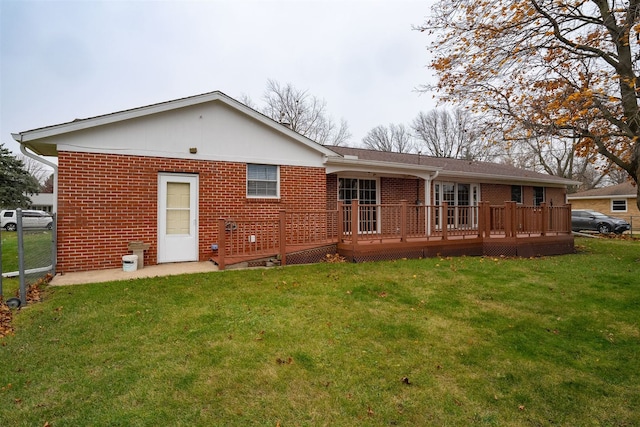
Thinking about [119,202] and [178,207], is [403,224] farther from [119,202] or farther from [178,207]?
[119,202]

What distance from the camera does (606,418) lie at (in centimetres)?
253

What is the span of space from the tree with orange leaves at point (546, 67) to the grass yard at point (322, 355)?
4796mm

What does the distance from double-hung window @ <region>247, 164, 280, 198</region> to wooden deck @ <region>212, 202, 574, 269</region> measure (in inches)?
33.7

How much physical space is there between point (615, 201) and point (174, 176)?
114ft

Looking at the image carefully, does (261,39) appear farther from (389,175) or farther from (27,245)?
(27,245)

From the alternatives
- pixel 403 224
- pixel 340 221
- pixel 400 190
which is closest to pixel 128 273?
pixel 340 221

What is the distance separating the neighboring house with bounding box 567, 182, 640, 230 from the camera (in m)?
26.0

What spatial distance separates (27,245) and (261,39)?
663 inches

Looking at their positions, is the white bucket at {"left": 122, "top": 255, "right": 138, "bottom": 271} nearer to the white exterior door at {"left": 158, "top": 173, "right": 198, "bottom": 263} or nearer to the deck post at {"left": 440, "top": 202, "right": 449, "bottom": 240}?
the white exterior door at {"left": 158, "top": 173, "right": 198, "bottom": 263}

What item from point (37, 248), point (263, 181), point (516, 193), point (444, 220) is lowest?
point (37, 248)

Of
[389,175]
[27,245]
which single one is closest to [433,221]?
[389,175]

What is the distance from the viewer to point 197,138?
325 inches

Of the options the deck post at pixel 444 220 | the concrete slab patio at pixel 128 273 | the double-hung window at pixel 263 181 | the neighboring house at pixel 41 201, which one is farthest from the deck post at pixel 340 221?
the neighboring house at pixel 41 201

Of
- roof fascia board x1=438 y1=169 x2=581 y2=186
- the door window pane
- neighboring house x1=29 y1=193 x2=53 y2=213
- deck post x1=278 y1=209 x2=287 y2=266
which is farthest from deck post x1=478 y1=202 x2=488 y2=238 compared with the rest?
neighboring house x1=29 y1=193 x2=53 y2=213
